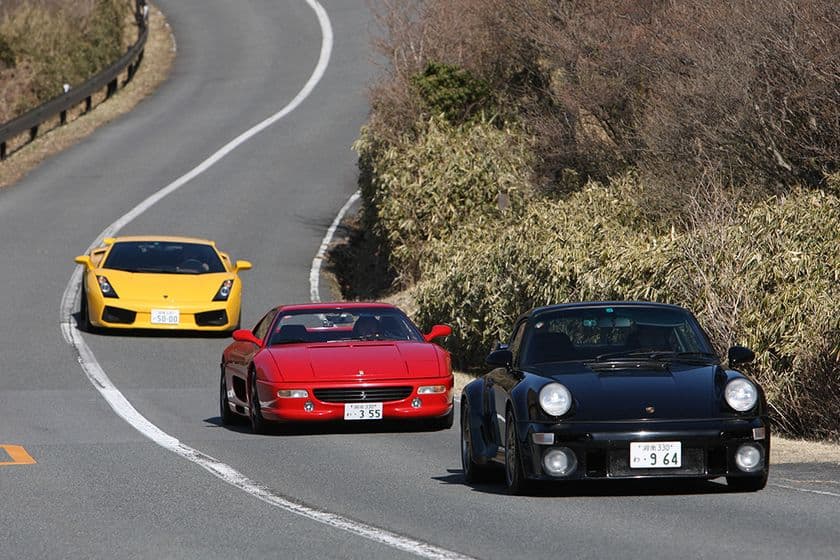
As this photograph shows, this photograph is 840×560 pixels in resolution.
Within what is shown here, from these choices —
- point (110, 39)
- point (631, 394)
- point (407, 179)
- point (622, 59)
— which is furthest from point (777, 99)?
point (110, 39)

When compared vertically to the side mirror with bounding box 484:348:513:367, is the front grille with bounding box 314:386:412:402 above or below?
below

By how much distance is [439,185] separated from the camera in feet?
101

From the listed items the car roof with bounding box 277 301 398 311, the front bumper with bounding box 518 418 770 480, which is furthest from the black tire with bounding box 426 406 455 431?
the front bumper with bounding box 518 418 770 480

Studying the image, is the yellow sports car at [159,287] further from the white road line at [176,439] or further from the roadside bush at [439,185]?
the roadside bush at [439,185]

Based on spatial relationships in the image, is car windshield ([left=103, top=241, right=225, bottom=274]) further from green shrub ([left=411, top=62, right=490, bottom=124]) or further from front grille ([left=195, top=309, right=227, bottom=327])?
green shrub ([left=411, top=62, right=490, bottom=124])

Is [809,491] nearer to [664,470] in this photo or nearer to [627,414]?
[664,470]

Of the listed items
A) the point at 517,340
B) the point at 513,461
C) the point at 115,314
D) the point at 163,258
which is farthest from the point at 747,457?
the point at 163,258

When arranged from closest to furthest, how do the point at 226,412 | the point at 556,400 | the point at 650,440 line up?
the point at 650,440
the point at 556,400
the point at 226,412

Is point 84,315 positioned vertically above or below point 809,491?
below

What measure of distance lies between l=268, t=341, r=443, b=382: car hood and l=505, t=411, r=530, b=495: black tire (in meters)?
4.58

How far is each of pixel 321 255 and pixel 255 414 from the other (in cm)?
1764

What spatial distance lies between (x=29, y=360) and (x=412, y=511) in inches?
522

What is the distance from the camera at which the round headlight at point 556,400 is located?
437 inches

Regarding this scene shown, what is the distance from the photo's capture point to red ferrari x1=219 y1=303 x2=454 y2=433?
16156 millimetres
